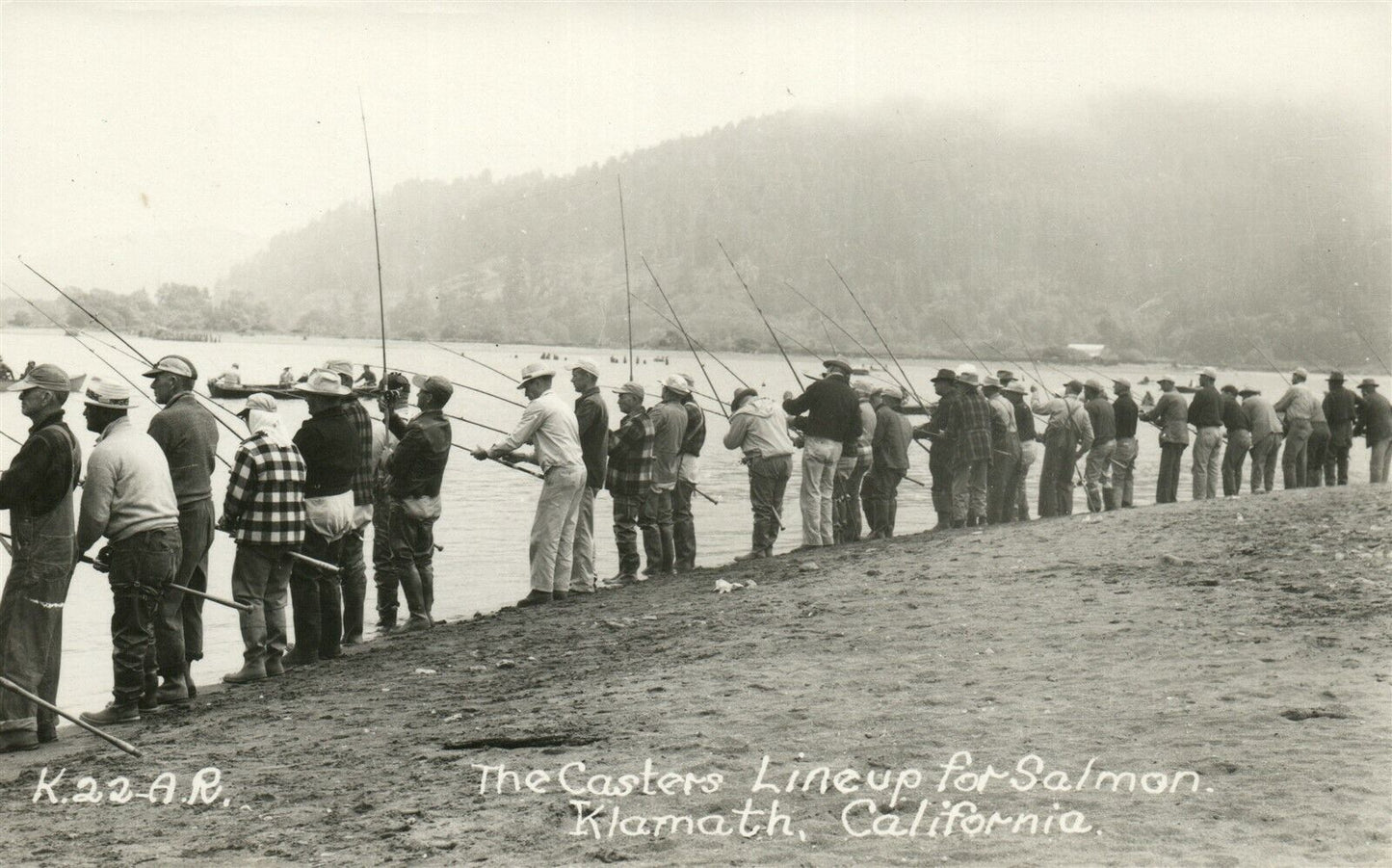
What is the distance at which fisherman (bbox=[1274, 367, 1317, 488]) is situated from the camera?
52.9 ft

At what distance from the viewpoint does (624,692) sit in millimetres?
6238

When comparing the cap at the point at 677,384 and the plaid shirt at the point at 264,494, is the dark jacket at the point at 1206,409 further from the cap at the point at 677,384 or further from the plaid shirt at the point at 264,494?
the plaid shirt at the point at 264,494

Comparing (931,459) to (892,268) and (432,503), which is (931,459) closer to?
(432,503)

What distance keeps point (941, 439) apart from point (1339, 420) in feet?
22.9

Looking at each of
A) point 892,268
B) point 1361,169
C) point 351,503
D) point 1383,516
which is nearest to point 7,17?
point 351,503

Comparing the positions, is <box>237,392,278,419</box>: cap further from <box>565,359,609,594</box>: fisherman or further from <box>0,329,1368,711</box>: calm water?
<box>565,359,609,594</box>: fisherman

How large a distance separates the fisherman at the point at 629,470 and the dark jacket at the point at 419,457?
188 cm

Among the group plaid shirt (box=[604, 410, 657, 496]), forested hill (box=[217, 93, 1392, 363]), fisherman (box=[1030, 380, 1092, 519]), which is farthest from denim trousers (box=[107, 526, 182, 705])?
forested hill (box=[217, 93, 1392, 363])

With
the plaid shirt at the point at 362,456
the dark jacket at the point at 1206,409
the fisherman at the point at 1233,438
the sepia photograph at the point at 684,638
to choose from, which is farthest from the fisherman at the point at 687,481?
the fisherman at the point at 1233,438

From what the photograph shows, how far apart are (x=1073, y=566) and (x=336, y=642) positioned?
5.23 meters

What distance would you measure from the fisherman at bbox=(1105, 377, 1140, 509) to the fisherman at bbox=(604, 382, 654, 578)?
6124 millimetres

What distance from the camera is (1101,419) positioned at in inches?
550

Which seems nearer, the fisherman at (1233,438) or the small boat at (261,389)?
the small boat at (261,389)

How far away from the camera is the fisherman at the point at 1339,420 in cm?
1641
